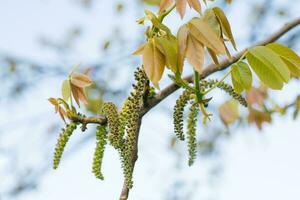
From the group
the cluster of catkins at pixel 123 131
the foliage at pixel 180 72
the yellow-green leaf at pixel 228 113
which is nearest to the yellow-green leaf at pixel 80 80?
the foliage at pixel 180 72

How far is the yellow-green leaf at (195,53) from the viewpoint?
1092 millimetres

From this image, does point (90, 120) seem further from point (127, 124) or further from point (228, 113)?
point (228, 113)

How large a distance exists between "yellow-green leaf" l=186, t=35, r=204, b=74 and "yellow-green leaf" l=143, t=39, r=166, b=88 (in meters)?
0.06

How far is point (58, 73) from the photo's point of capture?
4.79m

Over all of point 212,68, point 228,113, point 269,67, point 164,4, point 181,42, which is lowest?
point 269,67

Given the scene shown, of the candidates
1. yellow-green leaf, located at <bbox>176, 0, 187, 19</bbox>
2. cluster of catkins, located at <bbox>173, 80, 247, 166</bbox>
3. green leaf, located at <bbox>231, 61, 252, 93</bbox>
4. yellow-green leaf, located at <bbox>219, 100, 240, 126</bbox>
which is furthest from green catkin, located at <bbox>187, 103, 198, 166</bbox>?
yellow-green leaf, located at <bbox>219, 100, 240, 126</bbox>

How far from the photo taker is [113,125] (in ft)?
3.72

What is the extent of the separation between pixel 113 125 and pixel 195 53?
0.23m

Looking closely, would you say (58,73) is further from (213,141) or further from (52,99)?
(52,99)

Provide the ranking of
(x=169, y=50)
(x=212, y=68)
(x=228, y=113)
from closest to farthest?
(x=169, y=50)
(x=212, y=68)
(x=228, y=113)

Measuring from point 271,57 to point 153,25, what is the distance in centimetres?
27

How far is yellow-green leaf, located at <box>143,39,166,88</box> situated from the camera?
3.49 ft

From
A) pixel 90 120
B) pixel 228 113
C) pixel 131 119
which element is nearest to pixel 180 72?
pixel 131 119

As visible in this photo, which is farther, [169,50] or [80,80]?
[80,80]
